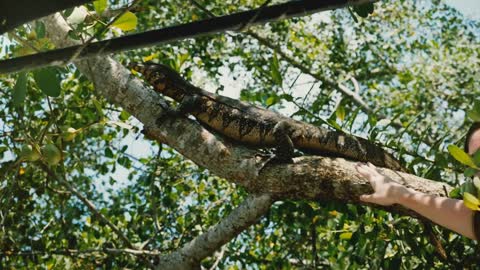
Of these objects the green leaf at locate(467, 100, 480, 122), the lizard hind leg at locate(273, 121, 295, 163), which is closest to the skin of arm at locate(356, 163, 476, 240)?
the green leaf at locate(467, 100, 480, 122)

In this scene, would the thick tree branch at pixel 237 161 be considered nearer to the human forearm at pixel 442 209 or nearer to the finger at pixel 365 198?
the finger at pixel 365 198

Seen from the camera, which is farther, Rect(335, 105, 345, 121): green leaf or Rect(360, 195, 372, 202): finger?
Rect(335, 105, 345, 121): green leaf

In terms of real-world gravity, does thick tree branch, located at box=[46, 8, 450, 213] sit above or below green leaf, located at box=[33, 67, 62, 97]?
above

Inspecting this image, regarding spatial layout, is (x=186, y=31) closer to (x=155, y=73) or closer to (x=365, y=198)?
(x=365, y=198)

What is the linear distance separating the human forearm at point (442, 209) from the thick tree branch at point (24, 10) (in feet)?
6.60

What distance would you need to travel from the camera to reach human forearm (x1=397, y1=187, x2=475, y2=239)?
7.56 ft

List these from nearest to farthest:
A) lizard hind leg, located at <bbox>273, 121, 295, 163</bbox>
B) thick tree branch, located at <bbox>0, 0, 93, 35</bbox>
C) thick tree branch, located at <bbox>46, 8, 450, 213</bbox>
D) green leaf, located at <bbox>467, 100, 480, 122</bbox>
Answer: thick tree branch, located at <bbox>0, 0, 93, 35</bbox> < green leaf, located at <bbox>467, 100, 480, 122</bbox> < thick tree branch, located at <bbox>46, 8, 450, 213</bbox> < lizard hind leg, located at <bbox>273, 121, 295, 163</bbox>

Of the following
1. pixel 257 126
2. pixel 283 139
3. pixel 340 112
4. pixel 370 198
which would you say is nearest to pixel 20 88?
pixel 370 198

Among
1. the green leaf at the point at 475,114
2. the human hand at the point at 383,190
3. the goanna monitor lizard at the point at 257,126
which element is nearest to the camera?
the green leaf at the point at 475,114

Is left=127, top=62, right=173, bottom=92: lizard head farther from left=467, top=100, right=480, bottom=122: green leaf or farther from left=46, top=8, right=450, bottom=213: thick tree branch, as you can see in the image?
left=467, top=100, right=480, bottom=122: green leaf

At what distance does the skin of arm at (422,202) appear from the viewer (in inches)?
91.0

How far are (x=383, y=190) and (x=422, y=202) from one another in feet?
0.65

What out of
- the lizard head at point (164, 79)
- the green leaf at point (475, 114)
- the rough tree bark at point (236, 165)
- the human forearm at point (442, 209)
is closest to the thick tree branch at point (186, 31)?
the green leaf at point (475, 114)

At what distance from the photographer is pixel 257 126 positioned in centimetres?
425
